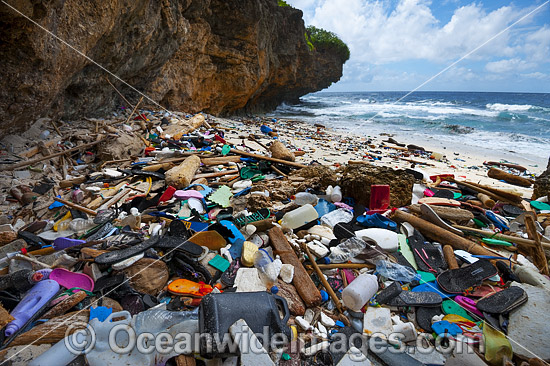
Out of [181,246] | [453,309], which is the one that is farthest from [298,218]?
[453,309]

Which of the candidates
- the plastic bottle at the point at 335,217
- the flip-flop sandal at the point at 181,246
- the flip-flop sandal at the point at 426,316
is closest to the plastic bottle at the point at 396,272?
the flip-flop sandal at the point at 426,316

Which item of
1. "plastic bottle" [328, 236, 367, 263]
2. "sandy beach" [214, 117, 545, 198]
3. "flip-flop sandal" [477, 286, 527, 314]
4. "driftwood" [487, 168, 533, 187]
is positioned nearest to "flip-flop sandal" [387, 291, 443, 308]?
"flip-flop sandal" [477, 286, 527, 314]

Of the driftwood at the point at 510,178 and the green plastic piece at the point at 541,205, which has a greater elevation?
the green plastic piece at the point at 541,205

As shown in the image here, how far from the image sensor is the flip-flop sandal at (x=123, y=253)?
1936mm

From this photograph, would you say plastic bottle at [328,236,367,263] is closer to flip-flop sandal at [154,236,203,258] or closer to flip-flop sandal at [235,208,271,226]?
flip-flop sandal at [235,208,271,226]

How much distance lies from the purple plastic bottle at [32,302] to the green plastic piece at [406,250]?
2892mm

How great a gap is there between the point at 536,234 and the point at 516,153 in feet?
32.6

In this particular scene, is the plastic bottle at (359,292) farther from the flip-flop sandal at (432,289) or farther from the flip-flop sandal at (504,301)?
the flip-flop sandal at (504,301)

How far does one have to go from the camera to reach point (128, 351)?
1.33 metres

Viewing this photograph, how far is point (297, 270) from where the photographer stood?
2197mm

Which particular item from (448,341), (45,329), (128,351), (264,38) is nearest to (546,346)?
(448,341)

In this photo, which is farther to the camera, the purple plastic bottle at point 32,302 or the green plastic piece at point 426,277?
the green plastic piece at point 426,277

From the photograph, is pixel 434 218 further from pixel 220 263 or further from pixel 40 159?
pixel 40 159

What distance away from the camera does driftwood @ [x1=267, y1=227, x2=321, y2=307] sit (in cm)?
196
